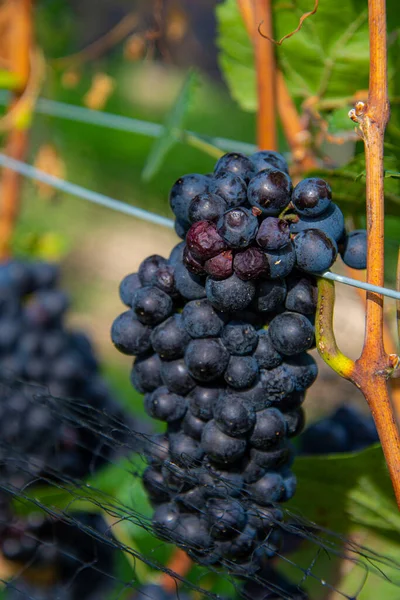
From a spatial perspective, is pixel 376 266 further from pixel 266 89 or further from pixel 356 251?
pixel 266 89

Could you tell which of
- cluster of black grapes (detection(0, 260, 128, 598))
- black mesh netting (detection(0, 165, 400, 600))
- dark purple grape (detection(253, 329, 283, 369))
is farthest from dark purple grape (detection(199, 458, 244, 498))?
cluster of black grapes (detection(0, 260, 128, 598))

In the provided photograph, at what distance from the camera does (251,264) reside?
0.49 metres

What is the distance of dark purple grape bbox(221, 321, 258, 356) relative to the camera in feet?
1.76

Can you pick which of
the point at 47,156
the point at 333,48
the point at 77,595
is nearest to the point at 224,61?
the point at 333,48

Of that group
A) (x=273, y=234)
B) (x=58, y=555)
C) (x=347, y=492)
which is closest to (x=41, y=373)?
(x=58, y=555)

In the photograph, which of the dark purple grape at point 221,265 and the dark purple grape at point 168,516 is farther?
the dark purple grape at point 168,516

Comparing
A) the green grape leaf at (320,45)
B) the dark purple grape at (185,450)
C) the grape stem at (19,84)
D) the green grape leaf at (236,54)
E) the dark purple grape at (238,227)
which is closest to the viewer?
the dark purple grape at (238,227)

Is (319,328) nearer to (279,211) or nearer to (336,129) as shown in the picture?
(279,211)

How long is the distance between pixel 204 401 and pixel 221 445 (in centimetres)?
4

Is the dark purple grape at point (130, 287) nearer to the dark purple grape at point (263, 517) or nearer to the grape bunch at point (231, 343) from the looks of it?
the grape bunch at point (231, 343)

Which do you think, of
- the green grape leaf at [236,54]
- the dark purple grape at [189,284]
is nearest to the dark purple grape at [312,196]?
the dark purple grape at [189,284]

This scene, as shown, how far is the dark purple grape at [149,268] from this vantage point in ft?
1.90

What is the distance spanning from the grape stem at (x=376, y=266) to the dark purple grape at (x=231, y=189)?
9cm

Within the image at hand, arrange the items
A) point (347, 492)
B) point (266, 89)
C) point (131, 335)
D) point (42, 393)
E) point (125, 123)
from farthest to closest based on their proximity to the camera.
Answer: point (125, 123), point (42, 393), point (266, 89), point (347, 492), point (131, 335)
